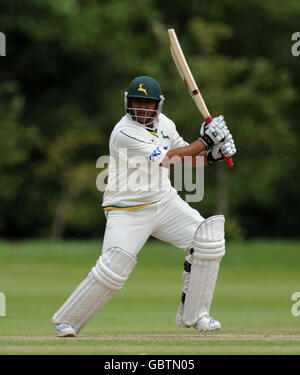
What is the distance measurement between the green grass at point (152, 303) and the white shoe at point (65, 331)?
9 centimetres

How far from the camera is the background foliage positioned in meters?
20.4

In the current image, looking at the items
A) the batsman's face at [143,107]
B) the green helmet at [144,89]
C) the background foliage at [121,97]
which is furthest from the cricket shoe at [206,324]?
the background foliage at [121,97]

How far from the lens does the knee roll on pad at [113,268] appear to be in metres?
6.01

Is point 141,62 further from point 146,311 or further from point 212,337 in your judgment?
point 212,337

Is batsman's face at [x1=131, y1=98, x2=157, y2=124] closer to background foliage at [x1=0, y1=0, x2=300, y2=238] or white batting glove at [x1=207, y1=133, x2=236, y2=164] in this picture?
white batting glove at [x1=207, y1=133, x2=236, y2=164]

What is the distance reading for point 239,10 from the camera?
25.6 meters

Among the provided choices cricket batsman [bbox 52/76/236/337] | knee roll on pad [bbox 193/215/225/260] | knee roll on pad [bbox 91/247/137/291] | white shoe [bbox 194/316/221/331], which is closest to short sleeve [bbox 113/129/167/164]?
cricket batsman [bbox 52/76/236/337]

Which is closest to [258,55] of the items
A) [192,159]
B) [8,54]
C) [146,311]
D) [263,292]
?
[8,54]

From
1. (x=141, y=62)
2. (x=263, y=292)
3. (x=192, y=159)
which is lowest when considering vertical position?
(x=263, y=292)

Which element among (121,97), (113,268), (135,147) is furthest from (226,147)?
(121,97)

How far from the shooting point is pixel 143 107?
6281 mm

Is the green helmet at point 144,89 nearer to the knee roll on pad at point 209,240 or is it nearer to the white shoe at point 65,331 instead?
the knee roll on pad at point 209,240

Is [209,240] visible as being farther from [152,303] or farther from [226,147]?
[152,303]

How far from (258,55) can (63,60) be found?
17.3ft
